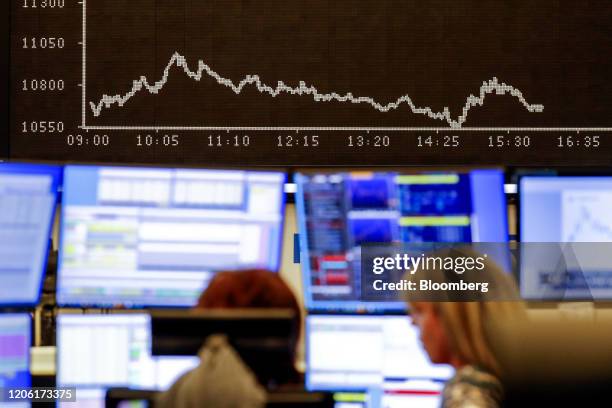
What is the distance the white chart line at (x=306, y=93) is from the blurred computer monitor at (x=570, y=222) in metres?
0.62

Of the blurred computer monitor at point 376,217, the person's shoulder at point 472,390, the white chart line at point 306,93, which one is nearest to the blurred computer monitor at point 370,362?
the blurred computer monitor at point 376,217

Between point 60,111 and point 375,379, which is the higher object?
point 60,111

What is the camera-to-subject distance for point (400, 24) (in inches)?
119

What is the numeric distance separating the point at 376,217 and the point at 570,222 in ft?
1.79

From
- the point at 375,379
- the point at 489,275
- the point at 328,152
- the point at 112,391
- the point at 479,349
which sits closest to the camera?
the point at 479,349

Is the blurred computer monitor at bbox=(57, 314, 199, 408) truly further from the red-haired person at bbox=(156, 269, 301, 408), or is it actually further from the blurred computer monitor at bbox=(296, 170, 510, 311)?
the red-haired person at bbox=(156, 269, 301, 408)

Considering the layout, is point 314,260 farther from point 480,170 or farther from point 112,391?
point 112,391

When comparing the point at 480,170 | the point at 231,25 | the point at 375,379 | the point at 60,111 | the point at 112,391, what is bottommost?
the point at 375,379

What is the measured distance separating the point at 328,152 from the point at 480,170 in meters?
0.78

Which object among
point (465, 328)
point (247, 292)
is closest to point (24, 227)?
point (247, 292)

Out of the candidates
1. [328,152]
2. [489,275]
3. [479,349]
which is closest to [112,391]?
[479,349]

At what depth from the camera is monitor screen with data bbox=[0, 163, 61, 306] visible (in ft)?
7.46

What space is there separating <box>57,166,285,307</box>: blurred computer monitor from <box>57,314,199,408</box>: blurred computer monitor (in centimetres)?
6

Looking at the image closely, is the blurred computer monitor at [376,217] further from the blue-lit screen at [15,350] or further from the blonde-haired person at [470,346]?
the blonde-haired person at [470,346]
